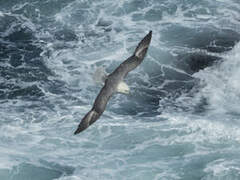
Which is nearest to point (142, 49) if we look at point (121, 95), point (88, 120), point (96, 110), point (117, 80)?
point (117, 80)

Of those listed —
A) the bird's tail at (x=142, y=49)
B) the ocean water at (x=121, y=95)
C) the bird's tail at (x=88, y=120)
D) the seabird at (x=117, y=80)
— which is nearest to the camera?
the bird's tail at (x=88, y=120)

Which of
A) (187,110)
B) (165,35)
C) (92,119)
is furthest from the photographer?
(165,35)

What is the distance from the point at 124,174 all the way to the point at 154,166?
114 centimetres

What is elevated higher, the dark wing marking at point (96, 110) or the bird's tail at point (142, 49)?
the bird's tail at point (142, 49)

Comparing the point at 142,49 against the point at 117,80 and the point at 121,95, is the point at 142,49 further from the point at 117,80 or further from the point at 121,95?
the point at 121,95

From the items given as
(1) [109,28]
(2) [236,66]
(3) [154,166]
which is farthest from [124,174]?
(1) [109,28]

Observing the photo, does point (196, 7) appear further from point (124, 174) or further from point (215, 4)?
point (124, 174)

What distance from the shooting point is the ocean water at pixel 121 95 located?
2164 centimetres

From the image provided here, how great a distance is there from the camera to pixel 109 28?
1166 inches

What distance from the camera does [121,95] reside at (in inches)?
990

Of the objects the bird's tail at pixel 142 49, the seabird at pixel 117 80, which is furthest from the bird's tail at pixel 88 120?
the bird's tail at pixel 142 49

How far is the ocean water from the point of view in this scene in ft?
71.0

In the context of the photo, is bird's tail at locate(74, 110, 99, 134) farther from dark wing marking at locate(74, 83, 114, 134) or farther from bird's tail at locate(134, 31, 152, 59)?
bird's tail at locate(134, 31, 152, 59)

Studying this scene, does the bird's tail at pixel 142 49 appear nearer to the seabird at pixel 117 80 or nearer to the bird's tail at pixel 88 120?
the seabird at pixel 117 80
